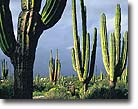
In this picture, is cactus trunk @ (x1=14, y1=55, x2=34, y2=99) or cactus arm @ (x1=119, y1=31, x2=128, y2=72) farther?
cactus trunk @ (x1=14, y1=55, x2=34, y2=99)

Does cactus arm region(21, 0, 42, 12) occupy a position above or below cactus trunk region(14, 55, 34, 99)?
above

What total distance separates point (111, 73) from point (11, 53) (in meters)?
0.91

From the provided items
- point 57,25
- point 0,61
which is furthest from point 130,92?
point 0,61

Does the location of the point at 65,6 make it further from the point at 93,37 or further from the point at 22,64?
the point at 22,64

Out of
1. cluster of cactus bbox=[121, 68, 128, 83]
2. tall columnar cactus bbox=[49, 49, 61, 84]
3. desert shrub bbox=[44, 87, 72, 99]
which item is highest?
tall columnar cactus bbox=[49, 49, 61, 84]

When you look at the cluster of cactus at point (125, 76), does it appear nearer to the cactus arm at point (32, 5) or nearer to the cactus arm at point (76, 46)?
the cactus arm at point (76, 46)

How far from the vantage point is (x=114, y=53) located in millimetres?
4082

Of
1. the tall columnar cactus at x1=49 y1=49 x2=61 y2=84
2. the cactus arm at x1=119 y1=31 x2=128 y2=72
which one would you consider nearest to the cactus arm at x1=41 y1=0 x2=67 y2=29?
the tall columnar cactus at x1=49 y1=49 x2=61 y2=84

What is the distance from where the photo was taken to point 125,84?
4.06 meters

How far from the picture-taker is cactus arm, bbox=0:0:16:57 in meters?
4.15

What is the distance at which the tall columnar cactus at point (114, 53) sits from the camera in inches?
160

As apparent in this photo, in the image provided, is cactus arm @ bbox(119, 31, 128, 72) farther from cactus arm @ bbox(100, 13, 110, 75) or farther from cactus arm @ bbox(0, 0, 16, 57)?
cactus arm @ bbox(0, 0, 16, 57)

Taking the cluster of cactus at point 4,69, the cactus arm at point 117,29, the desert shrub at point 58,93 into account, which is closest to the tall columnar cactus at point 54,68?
the desert shrub at point 58,93

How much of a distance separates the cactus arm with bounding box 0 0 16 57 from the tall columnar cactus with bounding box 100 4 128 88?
0.80 meters
